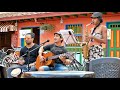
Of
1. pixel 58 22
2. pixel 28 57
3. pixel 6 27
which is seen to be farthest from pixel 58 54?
pixel 58 22

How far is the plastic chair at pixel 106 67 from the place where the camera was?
325 centimetres

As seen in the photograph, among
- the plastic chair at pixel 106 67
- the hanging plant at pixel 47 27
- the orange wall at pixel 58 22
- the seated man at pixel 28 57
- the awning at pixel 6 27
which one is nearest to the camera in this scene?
the plastic chair at pixel 106 67

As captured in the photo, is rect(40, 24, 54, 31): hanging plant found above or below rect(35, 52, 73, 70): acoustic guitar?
above

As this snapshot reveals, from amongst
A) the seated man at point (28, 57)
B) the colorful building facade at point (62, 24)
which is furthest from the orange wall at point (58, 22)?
the seated man at point (28, 57)

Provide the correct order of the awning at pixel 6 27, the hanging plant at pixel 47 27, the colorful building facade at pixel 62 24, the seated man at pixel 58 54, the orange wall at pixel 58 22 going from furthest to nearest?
the hanging plant at pixel 47 27 < the awning at pixel 6 27 < the orange wall at pixel 58 22 < the colorful building facade at pixel 62 24 < the seated man at pixel 58 54

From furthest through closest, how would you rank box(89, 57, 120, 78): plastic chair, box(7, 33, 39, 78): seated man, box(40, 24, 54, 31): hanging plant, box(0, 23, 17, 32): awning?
box(40, 24, 54, 31): hanging plant
box(0, 23, 17, 32): awning
box(7, 33, 39, 78): seated man
box(89, 57, 120, 78): plastic chair

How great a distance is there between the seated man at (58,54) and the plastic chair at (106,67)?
0.64 metres

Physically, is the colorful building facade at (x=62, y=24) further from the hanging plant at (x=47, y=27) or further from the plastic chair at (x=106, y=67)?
the plastic chair at (x=106, y=67)

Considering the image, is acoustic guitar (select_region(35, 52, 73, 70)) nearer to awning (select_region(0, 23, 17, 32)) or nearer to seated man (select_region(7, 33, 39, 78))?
seated man (select_region(7, 33, 39, 78))

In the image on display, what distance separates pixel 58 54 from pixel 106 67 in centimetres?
96

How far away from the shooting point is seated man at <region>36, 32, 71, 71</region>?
3994mm

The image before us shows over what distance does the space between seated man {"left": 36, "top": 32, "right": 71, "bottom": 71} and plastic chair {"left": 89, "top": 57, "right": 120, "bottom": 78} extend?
0.64m

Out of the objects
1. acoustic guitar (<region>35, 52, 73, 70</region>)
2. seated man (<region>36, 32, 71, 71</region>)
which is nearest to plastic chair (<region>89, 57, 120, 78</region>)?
seated man (<region>36, 32, 71, 71</region>)
